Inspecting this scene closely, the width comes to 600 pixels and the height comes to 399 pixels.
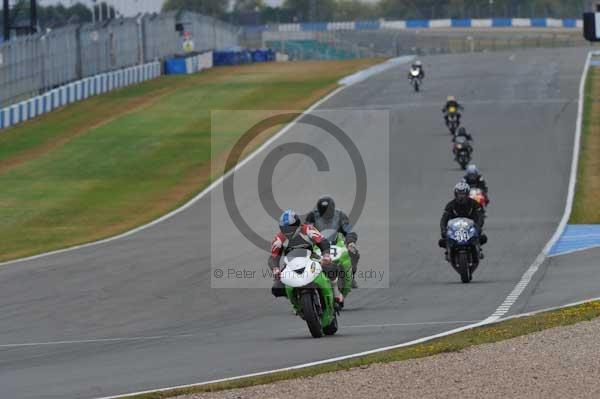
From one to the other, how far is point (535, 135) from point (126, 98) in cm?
2456

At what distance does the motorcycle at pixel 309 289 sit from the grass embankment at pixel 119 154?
13779 millimetres

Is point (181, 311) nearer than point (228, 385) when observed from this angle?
No

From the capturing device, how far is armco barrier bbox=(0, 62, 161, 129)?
52.8 meters

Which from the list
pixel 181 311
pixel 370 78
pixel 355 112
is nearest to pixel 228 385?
pixel 181 311

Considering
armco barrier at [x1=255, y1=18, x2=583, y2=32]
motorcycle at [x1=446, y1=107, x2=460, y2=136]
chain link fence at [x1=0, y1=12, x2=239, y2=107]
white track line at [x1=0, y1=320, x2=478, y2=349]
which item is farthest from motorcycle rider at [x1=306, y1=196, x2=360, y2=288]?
armco barrier at [x1=255, y1=18, x2=583, y2=32]

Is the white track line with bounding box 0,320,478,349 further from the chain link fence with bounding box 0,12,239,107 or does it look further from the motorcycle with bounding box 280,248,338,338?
the chain link fence with bounding box 0,12,239,107

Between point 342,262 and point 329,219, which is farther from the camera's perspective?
point 329,219

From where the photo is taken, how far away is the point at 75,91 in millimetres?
60719

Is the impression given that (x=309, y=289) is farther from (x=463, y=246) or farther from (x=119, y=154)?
(x=119, y=154)

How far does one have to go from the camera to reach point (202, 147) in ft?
153

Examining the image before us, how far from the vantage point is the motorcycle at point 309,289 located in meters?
14.9

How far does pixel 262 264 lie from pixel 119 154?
900 inches

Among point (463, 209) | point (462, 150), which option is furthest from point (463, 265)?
point (462, 150)

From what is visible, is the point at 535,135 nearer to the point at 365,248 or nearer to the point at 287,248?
the point at 365,248
